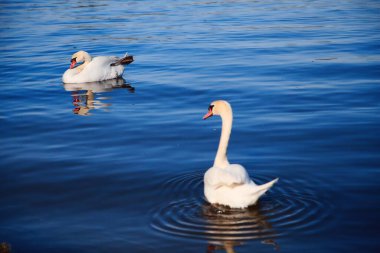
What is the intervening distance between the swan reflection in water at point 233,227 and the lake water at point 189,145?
0.02 metres

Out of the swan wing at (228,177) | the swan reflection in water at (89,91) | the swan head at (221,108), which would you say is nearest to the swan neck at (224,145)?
the swan head at (221,108)

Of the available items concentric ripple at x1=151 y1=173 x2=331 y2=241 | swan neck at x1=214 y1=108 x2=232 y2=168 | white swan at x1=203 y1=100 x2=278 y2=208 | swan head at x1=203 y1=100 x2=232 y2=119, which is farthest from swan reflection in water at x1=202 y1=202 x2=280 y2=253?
swan head at x1=203 y1=100 x2=232 y2=119

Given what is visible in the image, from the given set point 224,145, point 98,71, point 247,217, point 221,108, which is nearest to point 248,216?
point 247,217

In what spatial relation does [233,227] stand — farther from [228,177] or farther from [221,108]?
[221,108]

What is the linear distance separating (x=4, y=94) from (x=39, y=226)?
28.7 ft

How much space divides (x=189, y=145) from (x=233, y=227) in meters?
3.63

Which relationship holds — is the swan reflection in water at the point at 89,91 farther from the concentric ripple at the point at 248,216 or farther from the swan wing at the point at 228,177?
the swan wing at the point at 228,177

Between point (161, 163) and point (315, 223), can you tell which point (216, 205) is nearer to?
point (315, 223)

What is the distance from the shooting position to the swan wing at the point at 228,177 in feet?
25.1

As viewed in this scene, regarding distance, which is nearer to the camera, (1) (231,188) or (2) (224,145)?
(1) (231,188)

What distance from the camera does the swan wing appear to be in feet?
25.1

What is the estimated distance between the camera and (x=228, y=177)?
7.67 m

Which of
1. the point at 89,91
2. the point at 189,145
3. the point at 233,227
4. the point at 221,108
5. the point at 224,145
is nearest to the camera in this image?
the point at 233,227

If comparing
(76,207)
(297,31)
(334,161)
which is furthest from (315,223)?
(297,31)
